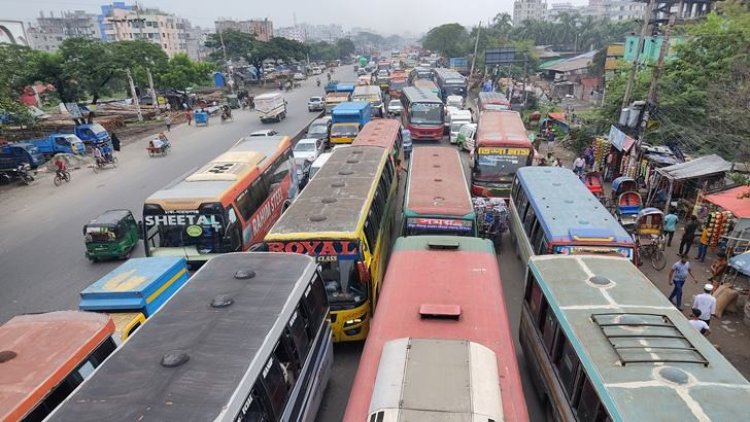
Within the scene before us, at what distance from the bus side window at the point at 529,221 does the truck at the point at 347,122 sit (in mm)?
13063

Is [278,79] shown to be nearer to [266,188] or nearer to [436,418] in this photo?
[266,188]

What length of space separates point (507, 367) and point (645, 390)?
56.6 inches

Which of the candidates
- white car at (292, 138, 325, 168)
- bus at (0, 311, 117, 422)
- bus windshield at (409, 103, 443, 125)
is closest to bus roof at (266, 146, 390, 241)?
bus at (0, 311, 117, 422)

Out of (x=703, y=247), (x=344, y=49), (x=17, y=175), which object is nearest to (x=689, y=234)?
(x=703, y=247)

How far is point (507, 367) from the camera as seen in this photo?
17.9 ft

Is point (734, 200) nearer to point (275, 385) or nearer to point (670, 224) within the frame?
point (670, 224)

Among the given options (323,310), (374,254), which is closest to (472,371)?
(323,310)

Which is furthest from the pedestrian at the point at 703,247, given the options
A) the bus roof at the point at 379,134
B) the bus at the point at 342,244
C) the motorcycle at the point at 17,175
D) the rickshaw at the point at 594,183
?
the motorcycle at the point at 17,175

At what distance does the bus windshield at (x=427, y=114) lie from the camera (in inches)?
1055

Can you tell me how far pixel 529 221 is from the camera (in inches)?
453

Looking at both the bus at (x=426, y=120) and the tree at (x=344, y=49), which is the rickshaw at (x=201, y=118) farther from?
the tree at (x=344, y=49)

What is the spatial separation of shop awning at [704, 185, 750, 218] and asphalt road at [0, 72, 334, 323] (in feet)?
55.7

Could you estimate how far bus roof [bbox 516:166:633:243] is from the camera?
925 centimetres

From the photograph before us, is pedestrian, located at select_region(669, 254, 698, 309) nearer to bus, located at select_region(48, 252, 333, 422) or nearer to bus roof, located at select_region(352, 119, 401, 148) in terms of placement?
bus, located at select_region(48, 252, 333, 422)
